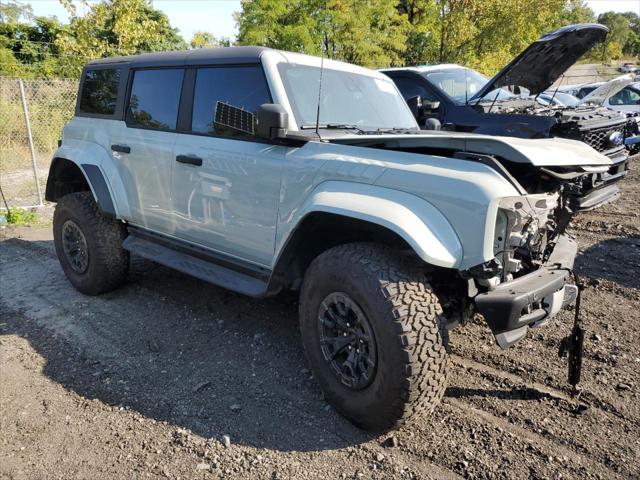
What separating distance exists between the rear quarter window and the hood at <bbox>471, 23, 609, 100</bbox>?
4.24 m

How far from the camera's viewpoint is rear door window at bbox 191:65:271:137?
Answer: 3525 mm

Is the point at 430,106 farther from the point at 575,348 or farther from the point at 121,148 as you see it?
the point at 575,348

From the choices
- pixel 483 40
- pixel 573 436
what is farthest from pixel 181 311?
pixel 483 40

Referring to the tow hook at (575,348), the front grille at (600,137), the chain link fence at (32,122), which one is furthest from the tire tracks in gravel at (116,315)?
the chain link fence at (32,122)

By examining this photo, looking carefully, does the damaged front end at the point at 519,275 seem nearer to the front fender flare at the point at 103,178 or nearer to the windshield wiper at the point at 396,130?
the windshield wiper at the point at 396,130

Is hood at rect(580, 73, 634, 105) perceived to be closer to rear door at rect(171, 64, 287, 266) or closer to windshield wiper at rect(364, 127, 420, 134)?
windshield wiper at rect(364, 127, 420, 134)

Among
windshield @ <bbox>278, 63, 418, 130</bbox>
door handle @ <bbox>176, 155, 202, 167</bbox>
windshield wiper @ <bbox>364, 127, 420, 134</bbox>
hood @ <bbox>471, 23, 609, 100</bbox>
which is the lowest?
door handle @ <bbox>176, 155, 202, 167</bbox>

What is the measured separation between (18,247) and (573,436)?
6502 mm

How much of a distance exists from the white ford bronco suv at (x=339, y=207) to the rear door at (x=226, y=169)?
12 millimetres

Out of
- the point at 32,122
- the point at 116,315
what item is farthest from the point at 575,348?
the point at 32,122

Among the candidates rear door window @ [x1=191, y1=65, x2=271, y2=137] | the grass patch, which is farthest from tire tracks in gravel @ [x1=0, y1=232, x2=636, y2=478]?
rear door window @ [x1=191, y1=65, x2=271, y2=137]

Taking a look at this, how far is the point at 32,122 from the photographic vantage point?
11.9m

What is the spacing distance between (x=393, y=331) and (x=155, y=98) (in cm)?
298

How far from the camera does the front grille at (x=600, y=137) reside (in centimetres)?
645
